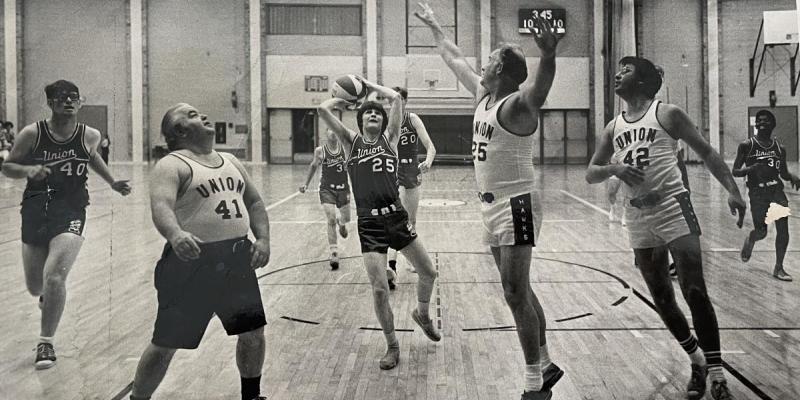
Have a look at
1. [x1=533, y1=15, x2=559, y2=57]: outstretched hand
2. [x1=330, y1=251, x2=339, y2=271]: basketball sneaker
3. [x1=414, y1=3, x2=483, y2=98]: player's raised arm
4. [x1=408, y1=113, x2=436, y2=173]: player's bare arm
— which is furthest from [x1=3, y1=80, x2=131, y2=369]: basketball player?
[x1=330, y1=251, x2=339, y2=271]: basketball sneaker

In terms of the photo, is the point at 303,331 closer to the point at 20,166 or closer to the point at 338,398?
the point at 338,398

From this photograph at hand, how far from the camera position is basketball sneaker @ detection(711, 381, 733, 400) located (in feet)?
9.38

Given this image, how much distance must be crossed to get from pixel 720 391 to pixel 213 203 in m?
2.32

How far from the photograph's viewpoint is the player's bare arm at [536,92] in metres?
2.34

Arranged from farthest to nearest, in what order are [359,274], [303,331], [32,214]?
1. [359,274]
2. [303,331]
3. [32,214]

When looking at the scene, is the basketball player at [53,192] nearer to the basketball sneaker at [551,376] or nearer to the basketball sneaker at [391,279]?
the basketball sneaker at [551,376]

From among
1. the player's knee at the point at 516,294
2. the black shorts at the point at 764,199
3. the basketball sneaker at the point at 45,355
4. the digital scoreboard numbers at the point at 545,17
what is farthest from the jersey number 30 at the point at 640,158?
the basketball sneaker at the point at 45,355

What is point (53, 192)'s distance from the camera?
2.60m

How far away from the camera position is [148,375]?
240 centimetres

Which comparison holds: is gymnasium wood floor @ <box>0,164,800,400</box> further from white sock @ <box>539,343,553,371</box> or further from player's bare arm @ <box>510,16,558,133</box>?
player's bare arm @ <box>510,16,558,133</box>

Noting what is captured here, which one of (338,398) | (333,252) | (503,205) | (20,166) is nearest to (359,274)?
(333,252)

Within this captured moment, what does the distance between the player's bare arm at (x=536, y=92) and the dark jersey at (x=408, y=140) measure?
0.81 m

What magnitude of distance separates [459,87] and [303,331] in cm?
175

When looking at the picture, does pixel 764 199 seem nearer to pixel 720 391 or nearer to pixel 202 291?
pixel 720 391
